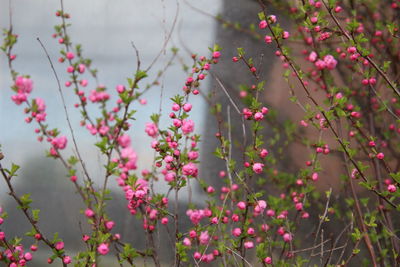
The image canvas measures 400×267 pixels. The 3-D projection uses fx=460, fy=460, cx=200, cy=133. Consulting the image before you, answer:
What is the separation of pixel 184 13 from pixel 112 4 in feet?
1.28

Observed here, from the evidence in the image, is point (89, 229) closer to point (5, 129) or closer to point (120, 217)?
point (120, 217)

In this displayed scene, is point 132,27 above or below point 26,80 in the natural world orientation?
above

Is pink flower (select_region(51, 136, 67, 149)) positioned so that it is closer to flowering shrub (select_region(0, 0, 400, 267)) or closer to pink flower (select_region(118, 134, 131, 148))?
flowering shrub (select_region(0, 0, 400, 267))

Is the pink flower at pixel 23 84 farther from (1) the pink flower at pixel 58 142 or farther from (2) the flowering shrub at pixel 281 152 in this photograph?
(1) the pink flower at pixel 58 142

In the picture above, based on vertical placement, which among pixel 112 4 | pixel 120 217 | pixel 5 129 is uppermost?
pixel 112 4

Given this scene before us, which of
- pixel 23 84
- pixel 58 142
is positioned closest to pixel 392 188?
pixel 58 142

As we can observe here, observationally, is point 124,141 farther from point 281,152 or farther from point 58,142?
point 281,152

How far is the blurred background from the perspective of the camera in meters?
2.32

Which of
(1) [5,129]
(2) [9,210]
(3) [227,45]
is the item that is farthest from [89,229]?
(3) [227,45]

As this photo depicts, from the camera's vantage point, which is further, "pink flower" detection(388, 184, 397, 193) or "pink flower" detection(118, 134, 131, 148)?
"pink flower" detection(118, 134, 131, 148)

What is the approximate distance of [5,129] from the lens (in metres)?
2.34

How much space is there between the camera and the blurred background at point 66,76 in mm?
2324

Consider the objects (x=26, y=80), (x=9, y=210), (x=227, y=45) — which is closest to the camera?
(x=26, y=80)

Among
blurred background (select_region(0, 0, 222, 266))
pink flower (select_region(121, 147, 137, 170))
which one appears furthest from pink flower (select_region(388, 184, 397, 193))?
blurred background (select_region(0, 0, 222, 266))
